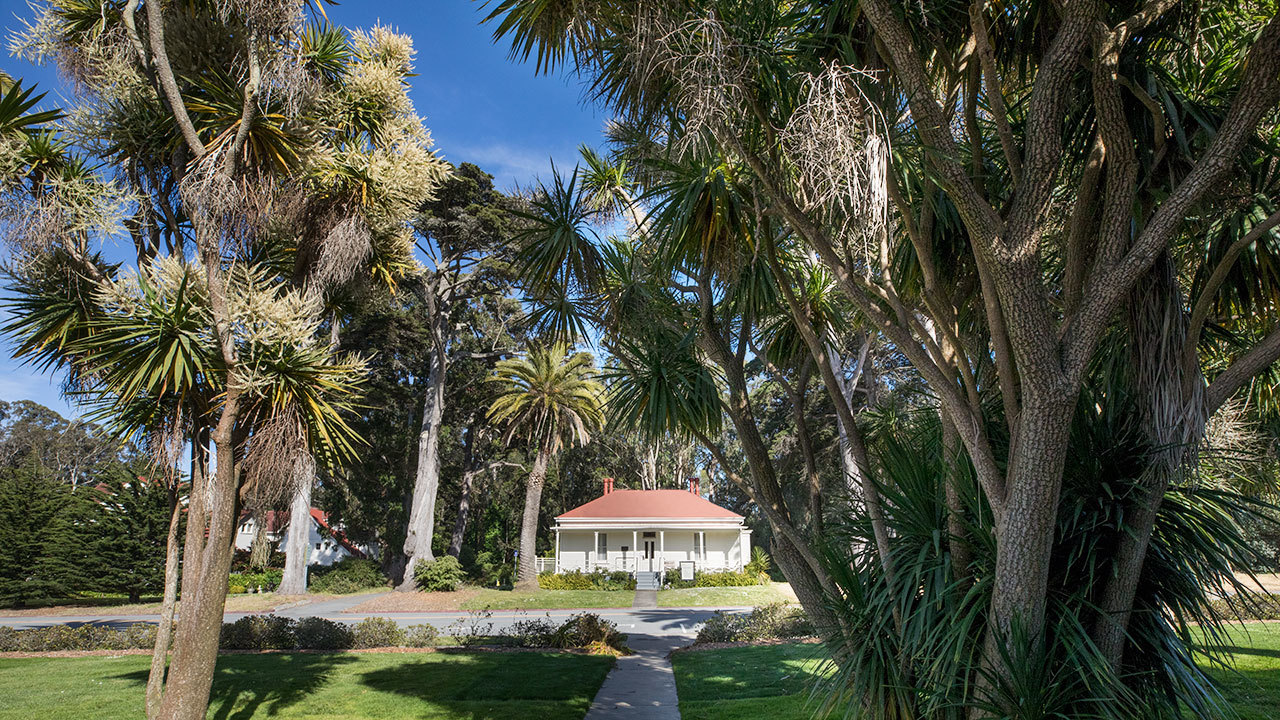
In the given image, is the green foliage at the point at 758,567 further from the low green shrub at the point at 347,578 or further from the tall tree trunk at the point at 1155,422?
the tall tree trunk at the point at 1155,422

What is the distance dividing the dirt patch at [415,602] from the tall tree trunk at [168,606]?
56.3ft

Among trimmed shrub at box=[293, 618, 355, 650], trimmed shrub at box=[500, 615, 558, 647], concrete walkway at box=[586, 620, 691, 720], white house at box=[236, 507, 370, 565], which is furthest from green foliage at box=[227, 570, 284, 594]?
concrete walkway at box=[586, 620, 691, 720]

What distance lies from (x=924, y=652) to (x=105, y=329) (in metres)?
7.01

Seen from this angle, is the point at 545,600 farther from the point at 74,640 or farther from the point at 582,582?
the point at 74,640

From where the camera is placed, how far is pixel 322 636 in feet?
47.6

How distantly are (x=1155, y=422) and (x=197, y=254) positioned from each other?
25.4ft

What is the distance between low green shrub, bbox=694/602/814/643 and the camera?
14.8 metres

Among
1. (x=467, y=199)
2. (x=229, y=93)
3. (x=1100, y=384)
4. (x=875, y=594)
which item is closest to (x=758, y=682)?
(x=875, y=594)

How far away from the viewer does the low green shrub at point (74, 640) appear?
48.9 feet

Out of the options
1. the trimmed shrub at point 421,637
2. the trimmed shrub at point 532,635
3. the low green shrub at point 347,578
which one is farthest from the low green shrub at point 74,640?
the low green shrub at point 347,578

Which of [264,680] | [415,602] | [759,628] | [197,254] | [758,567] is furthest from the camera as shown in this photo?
[758,567]

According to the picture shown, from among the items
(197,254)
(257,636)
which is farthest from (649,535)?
(197,254)

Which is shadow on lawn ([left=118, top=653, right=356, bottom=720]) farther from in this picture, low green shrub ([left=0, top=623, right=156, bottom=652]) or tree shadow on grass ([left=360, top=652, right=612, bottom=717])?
low green shrub ([left=0, top=623, right=156, bottom=652])

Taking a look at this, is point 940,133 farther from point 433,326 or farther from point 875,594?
point 433,326
